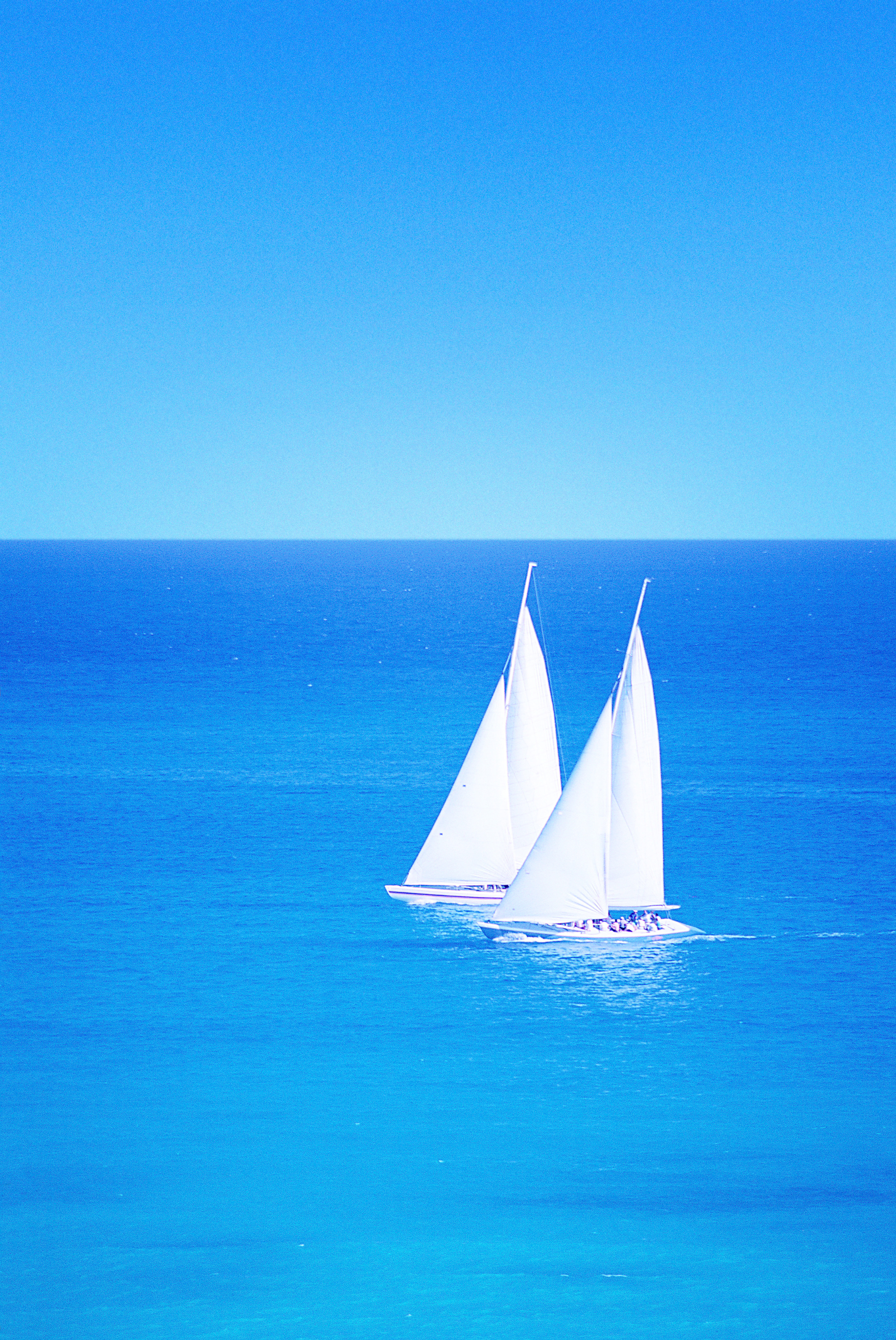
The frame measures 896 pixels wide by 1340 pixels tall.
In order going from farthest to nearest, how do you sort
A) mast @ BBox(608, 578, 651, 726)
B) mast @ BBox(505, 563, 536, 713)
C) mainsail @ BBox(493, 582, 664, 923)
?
mast @ BBox(505, 563, 536, 713) → mainsail @ BBox(493, 582, 664, 923) → mast @ BBox(608, 578, 651, 726)

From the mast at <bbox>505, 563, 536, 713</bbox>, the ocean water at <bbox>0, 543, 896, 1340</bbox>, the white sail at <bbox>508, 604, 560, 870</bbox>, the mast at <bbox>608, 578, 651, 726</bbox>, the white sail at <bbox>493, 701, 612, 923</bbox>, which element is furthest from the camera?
the white sail at <bbox>508, 604, 560, 870</bbox>

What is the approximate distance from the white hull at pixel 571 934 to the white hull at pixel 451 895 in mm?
3722

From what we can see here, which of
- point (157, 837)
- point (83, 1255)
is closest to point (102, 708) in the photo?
point (157, 837)

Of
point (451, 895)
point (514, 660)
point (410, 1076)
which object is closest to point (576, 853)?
point (451, 895)

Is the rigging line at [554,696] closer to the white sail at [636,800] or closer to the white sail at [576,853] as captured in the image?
the white sail at [576,853]

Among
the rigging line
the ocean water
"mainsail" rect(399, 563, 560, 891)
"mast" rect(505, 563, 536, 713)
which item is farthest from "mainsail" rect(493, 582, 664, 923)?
"mast" rect(505, 563, 536, 713)

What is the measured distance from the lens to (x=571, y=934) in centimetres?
5344

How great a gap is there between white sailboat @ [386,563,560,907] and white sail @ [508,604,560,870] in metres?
0.03

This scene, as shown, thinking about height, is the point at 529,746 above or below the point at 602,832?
above

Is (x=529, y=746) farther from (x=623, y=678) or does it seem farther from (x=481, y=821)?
(x=623, y=678)

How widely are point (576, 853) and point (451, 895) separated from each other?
7.24 m

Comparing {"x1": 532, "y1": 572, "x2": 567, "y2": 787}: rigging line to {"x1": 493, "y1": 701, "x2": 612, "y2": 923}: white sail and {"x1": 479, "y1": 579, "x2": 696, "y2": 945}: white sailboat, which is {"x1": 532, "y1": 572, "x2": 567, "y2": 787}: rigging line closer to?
{"x1": 493, "y1": 701, "x2": 612, "y2": 923}: white sail

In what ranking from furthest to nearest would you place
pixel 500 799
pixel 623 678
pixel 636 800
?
pixel 500 799 < pixel 636 800 < pixel 623 678

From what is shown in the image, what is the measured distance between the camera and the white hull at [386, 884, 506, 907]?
5806 centimetres
